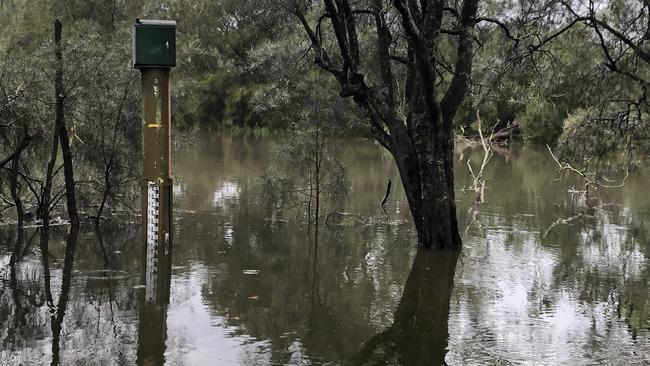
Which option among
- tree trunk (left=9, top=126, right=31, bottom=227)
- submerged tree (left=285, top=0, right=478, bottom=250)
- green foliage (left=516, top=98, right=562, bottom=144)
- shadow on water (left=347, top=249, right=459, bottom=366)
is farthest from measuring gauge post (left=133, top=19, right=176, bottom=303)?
green foliage (left=516, top=98, right=562, bottom=144)

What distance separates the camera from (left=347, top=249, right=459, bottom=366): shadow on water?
6945 millimetres

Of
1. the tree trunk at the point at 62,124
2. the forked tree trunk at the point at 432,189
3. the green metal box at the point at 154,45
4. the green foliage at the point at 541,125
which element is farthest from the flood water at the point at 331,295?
the green foliage at the point at 541,125

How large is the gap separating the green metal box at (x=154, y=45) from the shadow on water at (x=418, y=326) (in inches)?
162

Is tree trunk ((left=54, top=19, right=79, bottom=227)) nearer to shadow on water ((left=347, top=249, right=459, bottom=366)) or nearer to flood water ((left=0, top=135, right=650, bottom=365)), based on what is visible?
flood water ((left=0, top=135, right=650, bottom=365))

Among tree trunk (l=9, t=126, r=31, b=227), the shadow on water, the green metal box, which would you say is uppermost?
the green metal box

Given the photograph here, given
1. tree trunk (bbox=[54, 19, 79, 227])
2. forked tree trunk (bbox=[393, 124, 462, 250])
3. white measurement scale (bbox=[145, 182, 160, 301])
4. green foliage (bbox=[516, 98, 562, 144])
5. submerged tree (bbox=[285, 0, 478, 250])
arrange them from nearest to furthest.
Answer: white measurement scale (bbox=[145, 182, 160, 301])
submerged tree (bbox=[285, 0, 478, 250])
forked tree trunk (bbox=[393, 124, 462, 250])
tree trunk (bbox=[54, 19, 79, 227])
green foliage (bbox=[516, 98, 562, 144])

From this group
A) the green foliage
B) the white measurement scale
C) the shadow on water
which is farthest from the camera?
the green foliage

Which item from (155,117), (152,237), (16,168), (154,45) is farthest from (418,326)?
(16,168)

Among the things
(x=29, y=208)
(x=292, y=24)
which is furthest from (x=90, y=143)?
(x=292, y=24)

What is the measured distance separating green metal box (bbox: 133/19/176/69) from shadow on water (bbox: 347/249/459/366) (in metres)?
4.13

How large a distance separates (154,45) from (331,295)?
385 centimetres

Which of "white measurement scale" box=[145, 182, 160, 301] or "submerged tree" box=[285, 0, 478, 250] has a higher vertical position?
"submerged tree" box=[285, 0, 478, 250]

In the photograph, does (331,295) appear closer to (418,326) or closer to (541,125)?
(418,326)

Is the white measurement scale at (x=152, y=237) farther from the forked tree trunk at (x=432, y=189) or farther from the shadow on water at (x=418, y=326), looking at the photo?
the forked tree trunk at (x=432, y=189)
